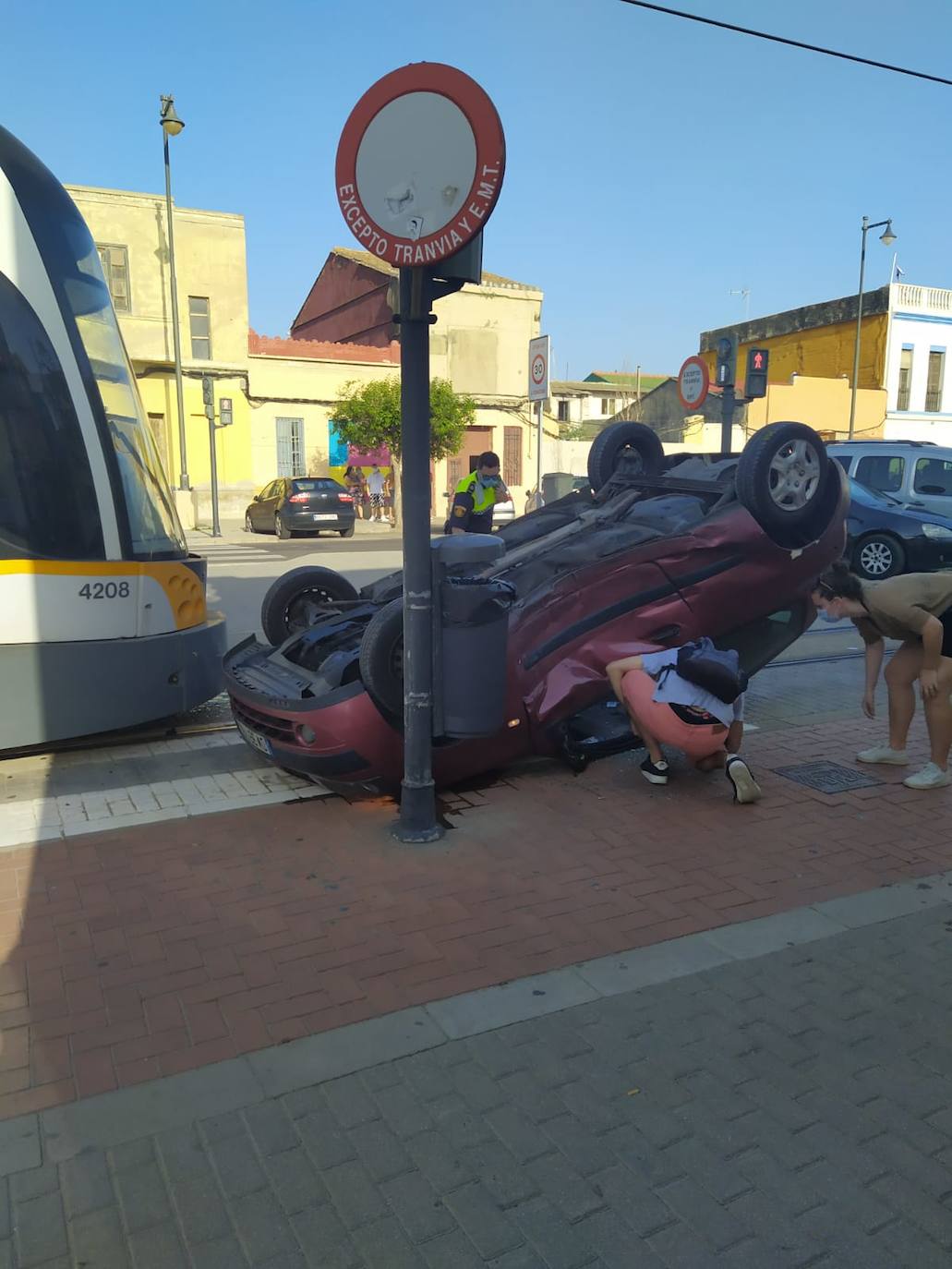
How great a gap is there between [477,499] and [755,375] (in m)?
3.94

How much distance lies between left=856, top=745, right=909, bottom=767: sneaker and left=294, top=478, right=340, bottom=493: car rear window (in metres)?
18.4

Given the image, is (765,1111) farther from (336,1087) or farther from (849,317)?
(849,317)

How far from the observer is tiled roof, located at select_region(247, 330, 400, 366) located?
2950 cm

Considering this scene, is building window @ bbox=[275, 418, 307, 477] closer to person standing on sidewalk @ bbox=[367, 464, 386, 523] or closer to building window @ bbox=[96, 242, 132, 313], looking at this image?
person standing on sidewalk @ bbox=[367, 464, 386, 523]

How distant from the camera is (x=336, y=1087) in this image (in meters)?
2.81

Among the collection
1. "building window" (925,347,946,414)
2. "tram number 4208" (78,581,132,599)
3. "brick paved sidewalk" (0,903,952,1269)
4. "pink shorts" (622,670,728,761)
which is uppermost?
"building window" (925,347,946,414)

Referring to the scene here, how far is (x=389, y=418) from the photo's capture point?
→ 26516 mm

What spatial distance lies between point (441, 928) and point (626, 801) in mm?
1708

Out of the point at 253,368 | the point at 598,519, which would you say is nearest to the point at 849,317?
the point at 253,368

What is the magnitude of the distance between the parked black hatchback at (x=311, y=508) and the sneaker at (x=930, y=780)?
734 inches

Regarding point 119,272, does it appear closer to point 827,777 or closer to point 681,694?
point 681,694

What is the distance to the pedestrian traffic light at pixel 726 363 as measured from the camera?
1039cm

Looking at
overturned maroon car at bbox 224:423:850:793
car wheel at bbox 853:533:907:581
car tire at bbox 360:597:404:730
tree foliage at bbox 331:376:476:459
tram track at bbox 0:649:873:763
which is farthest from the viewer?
tree foliage at bbox 331:376:476:459

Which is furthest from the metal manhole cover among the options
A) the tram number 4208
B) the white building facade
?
the white building facade
